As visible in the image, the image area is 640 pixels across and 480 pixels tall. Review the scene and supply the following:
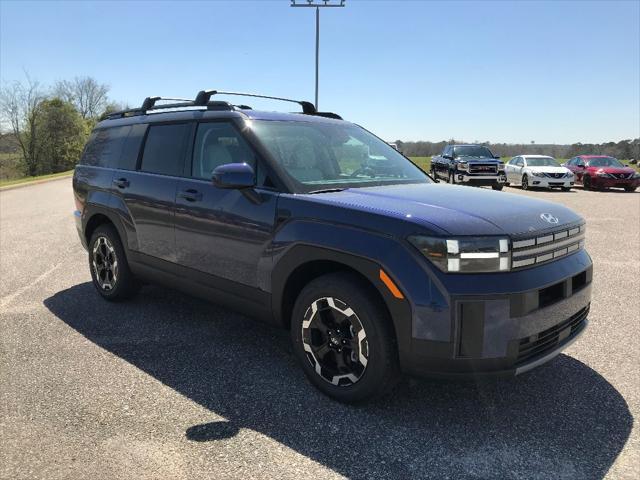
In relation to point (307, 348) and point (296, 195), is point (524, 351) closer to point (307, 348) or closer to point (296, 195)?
point (307, 348)

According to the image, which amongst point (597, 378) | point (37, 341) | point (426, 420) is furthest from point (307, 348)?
point (37, 341)

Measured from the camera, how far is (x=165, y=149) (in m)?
4.57

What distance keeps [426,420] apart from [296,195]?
162 centimetres

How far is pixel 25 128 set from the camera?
59.7 metres

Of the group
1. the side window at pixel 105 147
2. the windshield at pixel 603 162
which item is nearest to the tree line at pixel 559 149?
the windshield at pixel 603 162

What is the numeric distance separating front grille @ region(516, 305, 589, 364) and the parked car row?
17.9m

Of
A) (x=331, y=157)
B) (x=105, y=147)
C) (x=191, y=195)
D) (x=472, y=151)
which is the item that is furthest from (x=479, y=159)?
(x=191, y=195)

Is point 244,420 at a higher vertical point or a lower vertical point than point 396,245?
lower

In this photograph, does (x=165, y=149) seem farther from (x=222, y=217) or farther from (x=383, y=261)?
(x=383, y=261)

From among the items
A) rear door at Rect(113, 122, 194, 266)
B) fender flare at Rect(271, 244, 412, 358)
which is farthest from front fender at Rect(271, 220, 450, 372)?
rear door at Rect(113, 122, 194, 266)

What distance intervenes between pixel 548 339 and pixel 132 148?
4.07 metres

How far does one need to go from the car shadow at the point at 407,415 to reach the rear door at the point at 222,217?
2.23ft

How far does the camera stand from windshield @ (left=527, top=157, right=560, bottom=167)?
23031mm

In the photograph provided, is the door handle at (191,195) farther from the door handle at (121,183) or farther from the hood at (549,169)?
the hood at (549,169)
